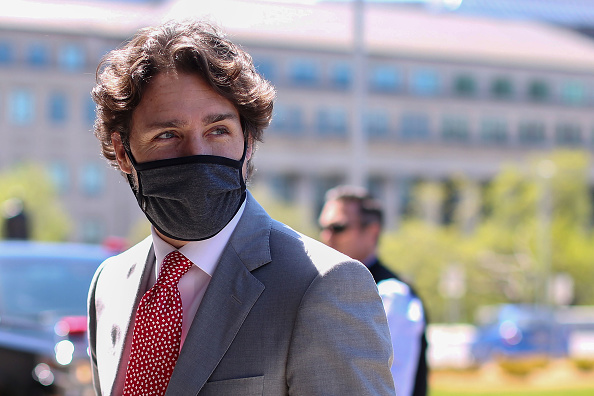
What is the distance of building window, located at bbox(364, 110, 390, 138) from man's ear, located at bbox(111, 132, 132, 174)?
266ft

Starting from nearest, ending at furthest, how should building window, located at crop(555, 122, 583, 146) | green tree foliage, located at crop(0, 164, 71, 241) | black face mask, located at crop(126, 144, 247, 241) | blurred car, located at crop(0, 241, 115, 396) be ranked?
1. black face mask, located at crop(126, 144, 247, 241)
2. blurred car, located at crop(0, 241, 115, 396)
3. green tree foliage, located at crop(0, 164, 71, 241)
4. building window, located at crop(555, 122, 583, 146)

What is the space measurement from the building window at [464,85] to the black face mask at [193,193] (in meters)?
83.3

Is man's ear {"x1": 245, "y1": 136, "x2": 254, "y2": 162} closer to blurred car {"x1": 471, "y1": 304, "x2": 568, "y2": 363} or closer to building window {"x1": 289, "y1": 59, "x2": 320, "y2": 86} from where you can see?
blurred car {"x1": 471, "y1": 304, "x2": 568, "y2": 363}

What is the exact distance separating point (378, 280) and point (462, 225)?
60627mm

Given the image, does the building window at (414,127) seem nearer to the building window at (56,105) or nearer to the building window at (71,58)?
the building window at (71,58)

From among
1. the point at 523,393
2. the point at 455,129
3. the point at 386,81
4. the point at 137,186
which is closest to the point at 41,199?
the point at 386,81

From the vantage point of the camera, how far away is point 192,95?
2.30m

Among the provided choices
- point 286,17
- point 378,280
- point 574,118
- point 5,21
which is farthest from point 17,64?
point 378,280

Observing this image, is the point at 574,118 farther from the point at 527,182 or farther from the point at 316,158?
the point at 527,182

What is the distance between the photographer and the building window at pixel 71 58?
74000 millimetres

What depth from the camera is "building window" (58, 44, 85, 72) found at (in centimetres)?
7400

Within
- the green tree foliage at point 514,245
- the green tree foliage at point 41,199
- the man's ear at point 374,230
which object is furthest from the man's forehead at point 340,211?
the green tree foliage at point 41,199

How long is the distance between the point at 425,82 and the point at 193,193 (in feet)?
271

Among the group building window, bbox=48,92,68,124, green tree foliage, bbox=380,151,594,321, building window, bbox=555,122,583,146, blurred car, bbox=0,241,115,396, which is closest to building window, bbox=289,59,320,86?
building window, bbox=48,92,68,124
